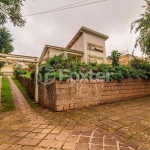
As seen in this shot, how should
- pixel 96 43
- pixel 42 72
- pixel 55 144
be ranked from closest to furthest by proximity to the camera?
pixel 55 144
pixel 42 72
pixel 96 43

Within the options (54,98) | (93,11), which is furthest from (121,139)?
(93,11)

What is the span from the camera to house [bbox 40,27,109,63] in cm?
1353

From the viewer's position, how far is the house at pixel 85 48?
13531 mm

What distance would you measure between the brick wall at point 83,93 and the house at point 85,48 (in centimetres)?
819

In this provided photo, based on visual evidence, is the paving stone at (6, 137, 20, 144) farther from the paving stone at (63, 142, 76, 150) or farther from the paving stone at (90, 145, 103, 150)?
the paving stone at (90, 145, 103, 150)

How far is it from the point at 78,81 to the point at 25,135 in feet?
9.65

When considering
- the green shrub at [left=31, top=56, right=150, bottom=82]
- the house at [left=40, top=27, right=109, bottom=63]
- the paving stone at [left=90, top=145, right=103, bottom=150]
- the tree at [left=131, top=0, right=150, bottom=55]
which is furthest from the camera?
the house at [left=40, top=27, right=109, bottom=63]

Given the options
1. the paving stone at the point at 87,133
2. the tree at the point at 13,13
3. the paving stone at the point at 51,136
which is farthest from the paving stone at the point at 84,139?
the tree at the point at 13,13

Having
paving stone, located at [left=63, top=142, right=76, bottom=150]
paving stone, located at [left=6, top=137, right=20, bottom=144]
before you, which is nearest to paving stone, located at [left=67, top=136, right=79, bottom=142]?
paving stone, located at [left=63, top=142, right=76, bottom=150]

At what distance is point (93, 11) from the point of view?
22.4 ft

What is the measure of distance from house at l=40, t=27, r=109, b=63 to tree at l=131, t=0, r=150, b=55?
19.8 ft

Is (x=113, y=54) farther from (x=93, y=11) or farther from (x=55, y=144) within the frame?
(x=55, y=144)

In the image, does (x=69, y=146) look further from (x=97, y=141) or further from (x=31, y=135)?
(x=31, y=135)

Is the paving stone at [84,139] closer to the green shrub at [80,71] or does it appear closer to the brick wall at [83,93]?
the brick wall at [83,93]
